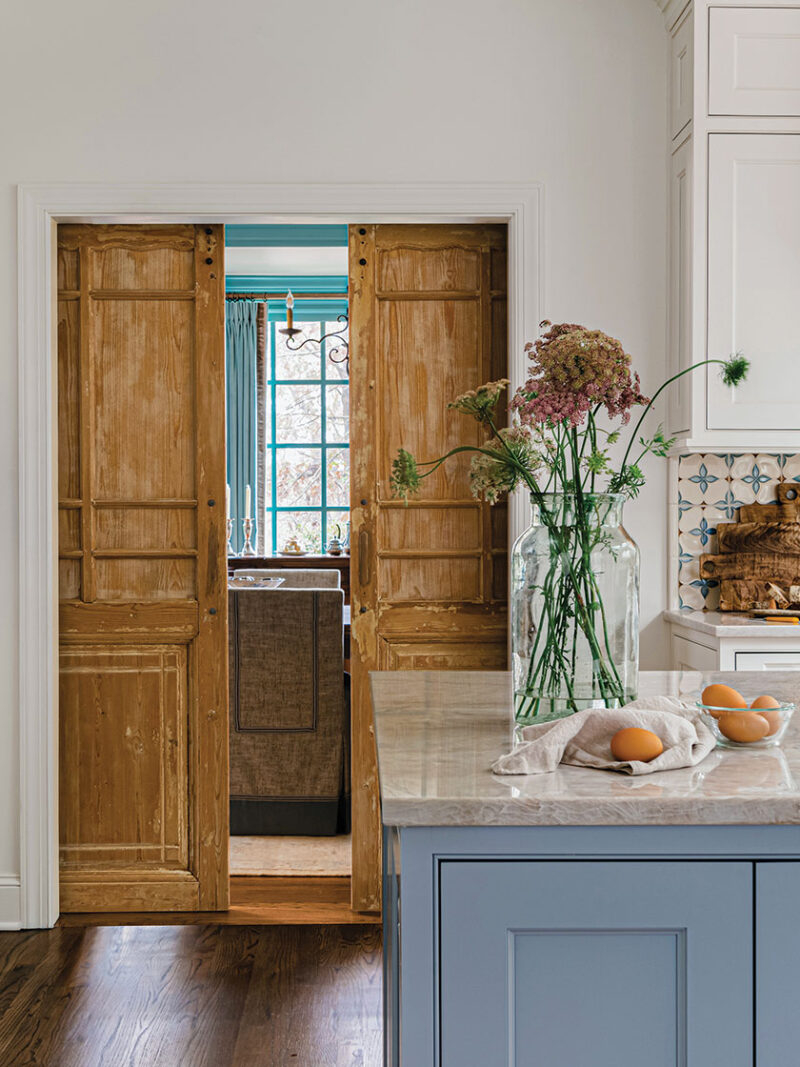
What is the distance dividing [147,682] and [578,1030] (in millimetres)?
2332

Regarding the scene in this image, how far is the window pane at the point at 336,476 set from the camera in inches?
292

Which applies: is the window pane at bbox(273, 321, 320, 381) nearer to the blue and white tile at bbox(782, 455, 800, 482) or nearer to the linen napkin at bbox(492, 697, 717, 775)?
the blue and white tile at bbox(782, 455, 800, 482)

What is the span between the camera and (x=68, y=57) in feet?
9.98

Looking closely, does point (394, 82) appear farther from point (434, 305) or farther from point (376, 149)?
point (434, 305)

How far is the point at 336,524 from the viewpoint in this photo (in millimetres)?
7355

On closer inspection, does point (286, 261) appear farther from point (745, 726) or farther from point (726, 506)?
point (745, 726)

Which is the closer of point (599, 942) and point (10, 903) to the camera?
point (599, 942)

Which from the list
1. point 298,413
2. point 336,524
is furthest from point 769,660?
point 298,413

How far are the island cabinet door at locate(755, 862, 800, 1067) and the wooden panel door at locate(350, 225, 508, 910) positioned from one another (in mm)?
2105

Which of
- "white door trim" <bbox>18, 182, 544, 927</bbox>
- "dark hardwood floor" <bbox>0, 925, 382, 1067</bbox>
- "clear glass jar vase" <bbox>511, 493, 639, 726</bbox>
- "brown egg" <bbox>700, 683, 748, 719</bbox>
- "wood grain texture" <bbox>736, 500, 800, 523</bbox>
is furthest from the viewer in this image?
"wood grain texture" <bbox>736, 500, 800, 523</bbox>

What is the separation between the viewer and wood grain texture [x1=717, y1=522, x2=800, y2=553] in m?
3.10

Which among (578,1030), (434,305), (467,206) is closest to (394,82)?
(467,206)

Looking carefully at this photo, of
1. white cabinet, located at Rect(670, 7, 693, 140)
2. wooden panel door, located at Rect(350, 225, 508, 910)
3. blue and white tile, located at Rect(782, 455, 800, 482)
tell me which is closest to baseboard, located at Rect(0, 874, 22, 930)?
wooden panel door, located at Rect(350, 225, 508, 910)

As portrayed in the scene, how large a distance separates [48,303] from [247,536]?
164 inches
